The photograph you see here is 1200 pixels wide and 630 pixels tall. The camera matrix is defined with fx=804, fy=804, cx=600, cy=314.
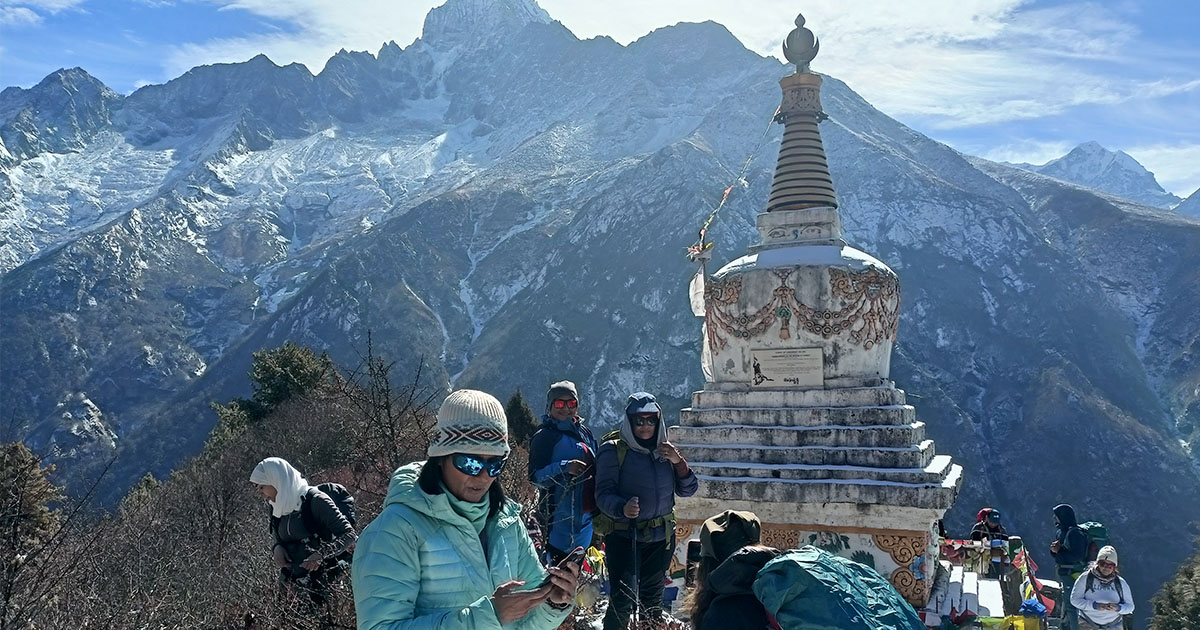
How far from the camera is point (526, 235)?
102 m

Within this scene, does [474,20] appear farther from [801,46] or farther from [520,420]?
[801,46]

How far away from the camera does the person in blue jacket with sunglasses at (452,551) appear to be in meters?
2.42

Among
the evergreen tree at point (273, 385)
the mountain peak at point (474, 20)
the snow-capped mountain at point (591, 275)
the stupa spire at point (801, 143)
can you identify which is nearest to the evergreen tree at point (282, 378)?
the evergreen tree at point (273, 385)

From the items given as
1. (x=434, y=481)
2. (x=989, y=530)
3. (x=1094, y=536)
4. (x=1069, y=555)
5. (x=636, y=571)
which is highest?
(x=434, y=481)

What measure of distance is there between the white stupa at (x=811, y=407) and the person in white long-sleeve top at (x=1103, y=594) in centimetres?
150

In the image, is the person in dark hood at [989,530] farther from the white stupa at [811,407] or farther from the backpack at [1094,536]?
the backpack at [1094,536]

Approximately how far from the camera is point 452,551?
8.46ft

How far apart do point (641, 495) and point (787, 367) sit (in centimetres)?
591

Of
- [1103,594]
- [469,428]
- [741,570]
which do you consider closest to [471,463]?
[469,428]

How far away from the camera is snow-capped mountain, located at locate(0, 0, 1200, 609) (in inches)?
2534

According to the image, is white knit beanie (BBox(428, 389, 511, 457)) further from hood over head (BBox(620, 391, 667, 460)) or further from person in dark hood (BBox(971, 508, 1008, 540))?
person in dark hood (BBox(971, 508, 1008, 540))

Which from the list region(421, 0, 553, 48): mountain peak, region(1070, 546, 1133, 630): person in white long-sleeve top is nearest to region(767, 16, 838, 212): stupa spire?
region(1070, 546, 1133, 630): person in white long-sleeve top

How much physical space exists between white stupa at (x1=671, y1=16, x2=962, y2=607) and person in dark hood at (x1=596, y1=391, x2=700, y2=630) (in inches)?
158

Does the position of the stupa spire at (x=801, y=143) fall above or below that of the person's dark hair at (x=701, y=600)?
above
